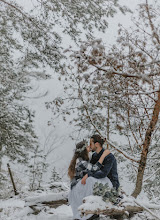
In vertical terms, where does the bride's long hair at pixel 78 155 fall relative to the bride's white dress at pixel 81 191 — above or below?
above

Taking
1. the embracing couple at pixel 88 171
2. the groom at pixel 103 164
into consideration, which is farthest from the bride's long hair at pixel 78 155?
the groom at pixel 103 164

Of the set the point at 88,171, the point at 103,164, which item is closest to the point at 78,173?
the point at 88,171

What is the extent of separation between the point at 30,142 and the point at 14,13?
4993mm

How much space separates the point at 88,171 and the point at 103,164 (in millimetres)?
319

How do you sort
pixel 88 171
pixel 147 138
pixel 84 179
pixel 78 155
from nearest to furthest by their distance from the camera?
1. pixel 84 179
2. pixel 88 171
3. pixel 78 155
4. pixel 147 138

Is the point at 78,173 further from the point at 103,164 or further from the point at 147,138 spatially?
the point at 147,138

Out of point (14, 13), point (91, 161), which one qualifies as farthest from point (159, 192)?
point (14, 13)

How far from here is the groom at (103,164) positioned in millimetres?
3871

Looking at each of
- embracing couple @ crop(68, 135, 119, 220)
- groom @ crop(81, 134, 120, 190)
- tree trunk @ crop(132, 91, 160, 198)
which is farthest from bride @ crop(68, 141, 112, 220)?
tree trunk @ crop(132, 91, 160, 198)

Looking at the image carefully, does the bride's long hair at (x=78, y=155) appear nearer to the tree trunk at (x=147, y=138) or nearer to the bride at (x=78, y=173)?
the bride at (x=78, y=173)

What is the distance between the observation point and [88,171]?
3.99 meters

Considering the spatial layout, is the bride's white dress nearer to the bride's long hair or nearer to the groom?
the groom

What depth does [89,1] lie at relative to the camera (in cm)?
576

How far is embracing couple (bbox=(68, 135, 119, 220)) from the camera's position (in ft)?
12.7
